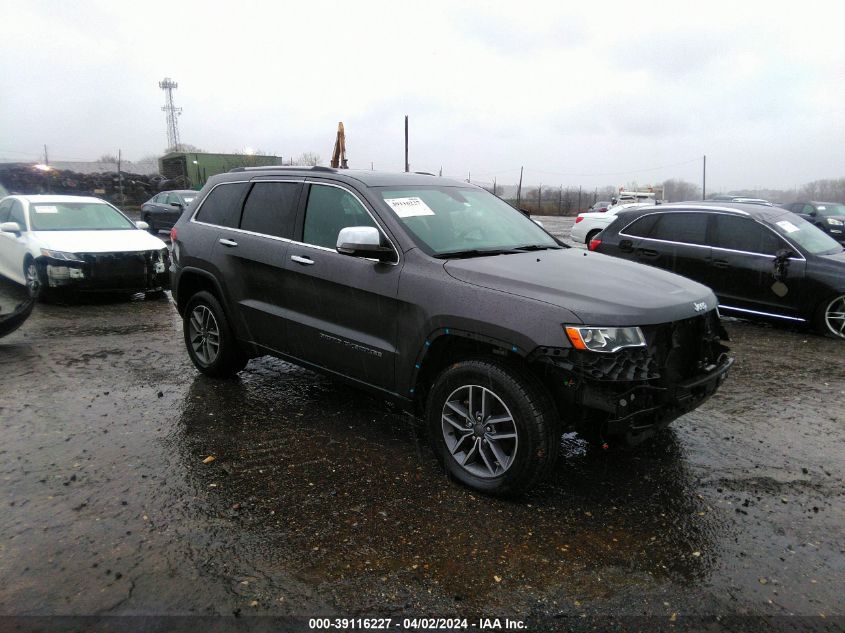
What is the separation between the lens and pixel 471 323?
129 inches

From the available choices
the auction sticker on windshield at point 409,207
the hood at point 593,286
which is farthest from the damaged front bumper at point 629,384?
the auction sticker on windshield at point 409,207

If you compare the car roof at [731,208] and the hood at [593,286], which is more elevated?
the car roof at [731,208]

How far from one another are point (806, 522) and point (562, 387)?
1.49 m

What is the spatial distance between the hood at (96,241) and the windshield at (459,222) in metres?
6.19

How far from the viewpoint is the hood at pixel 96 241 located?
8508 millimetres

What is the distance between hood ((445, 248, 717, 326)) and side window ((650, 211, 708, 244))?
14.8 ft

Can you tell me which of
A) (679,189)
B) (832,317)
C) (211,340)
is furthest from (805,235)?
(679,189)

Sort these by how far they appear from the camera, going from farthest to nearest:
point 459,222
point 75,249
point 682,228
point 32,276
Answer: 1. point 32,276
2. point 75,249
3. point 682,228
4. point 459,222

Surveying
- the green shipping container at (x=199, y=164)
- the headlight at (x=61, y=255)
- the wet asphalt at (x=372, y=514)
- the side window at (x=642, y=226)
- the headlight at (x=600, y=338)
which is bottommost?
the wet asphalt at (x=372, y=514)

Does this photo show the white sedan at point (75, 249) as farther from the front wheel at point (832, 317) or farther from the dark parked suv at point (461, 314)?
the front wheel at point (832, 317)

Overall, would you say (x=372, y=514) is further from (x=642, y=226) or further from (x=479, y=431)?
(x=642, y=226)

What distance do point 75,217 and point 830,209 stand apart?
20.9m

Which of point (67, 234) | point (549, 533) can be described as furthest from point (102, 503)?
point (67, 234)

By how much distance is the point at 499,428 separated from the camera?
329 cm
